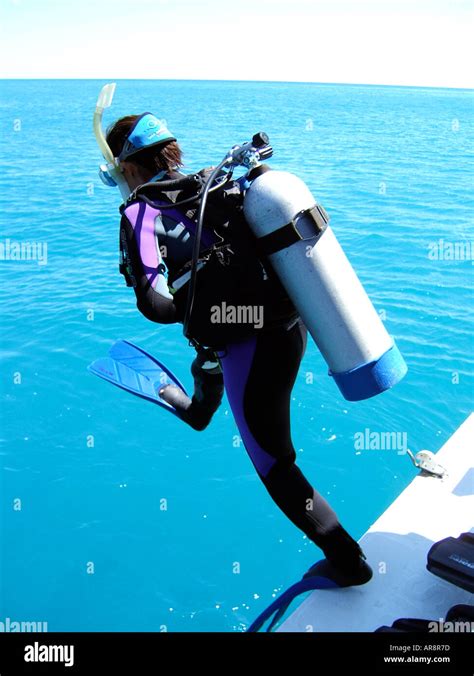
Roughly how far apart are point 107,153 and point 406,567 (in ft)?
6.37

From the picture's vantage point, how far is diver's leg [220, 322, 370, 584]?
84.2 inches

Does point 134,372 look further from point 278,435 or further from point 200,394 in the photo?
point 278,435

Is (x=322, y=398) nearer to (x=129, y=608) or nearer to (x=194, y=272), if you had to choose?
(x=129, y=608)

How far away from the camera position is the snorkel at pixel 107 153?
7.21ft

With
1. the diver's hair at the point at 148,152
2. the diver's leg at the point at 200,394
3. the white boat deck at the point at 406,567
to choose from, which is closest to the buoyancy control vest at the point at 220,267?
the diver's hair at the point at 148,152

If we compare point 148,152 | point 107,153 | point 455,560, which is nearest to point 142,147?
point 148,152

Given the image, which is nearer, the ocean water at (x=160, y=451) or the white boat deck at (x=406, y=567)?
the white boat deck at (x=406, y=567)

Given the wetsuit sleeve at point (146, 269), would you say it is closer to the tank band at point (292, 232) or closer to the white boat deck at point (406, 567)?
the tank band at point (292, 232)

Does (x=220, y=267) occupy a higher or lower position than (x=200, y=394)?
higher

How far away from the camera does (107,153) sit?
220 cm

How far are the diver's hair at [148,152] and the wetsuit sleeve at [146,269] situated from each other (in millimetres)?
291

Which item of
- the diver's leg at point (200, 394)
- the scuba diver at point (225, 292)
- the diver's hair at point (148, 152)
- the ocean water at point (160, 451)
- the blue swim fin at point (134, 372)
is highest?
the diver's hair at point (148, 152)
